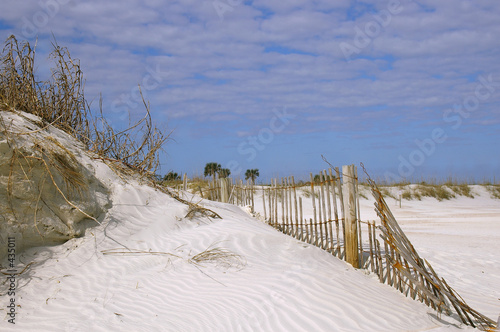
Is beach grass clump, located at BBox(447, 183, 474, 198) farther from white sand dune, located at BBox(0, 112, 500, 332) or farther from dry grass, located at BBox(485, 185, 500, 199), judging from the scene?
white sand dune, located at BBox(0, 112, 500, 332)

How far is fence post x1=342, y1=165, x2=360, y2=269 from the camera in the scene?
21.7 feet

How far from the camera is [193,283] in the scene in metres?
5.22

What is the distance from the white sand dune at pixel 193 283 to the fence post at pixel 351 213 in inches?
8.6

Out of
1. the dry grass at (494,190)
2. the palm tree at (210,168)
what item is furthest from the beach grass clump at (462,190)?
the palm tree at (210,168)

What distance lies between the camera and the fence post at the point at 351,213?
6.62 m

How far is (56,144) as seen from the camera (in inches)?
247

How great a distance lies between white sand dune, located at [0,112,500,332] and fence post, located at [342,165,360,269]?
22 cm

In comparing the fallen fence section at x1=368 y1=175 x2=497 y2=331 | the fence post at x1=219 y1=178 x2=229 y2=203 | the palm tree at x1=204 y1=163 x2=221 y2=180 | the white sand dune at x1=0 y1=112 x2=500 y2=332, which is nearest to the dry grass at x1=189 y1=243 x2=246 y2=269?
the white sand dune at x1=0 y1=112 x2=500 y2=332

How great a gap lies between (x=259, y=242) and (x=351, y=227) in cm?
147

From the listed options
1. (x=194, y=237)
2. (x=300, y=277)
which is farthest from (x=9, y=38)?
Result: (x=300, y=277)

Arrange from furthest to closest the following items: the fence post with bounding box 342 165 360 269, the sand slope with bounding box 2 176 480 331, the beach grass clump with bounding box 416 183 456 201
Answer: the beach grass clump with bounding box 416 183 456 201, the fence post with bounding box 342 165 360 269, the sand slope with bounding box 2 176 480 331

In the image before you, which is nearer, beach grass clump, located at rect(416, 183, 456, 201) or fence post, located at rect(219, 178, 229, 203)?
fence post, located at rect(219, 178, 229, 203)

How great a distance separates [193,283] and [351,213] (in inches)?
110

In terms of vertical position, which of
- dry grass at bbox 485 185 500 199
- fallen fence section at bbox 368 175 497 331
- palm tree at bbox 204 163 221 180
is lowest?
fallen fence section at bbox 368 175 497 331
